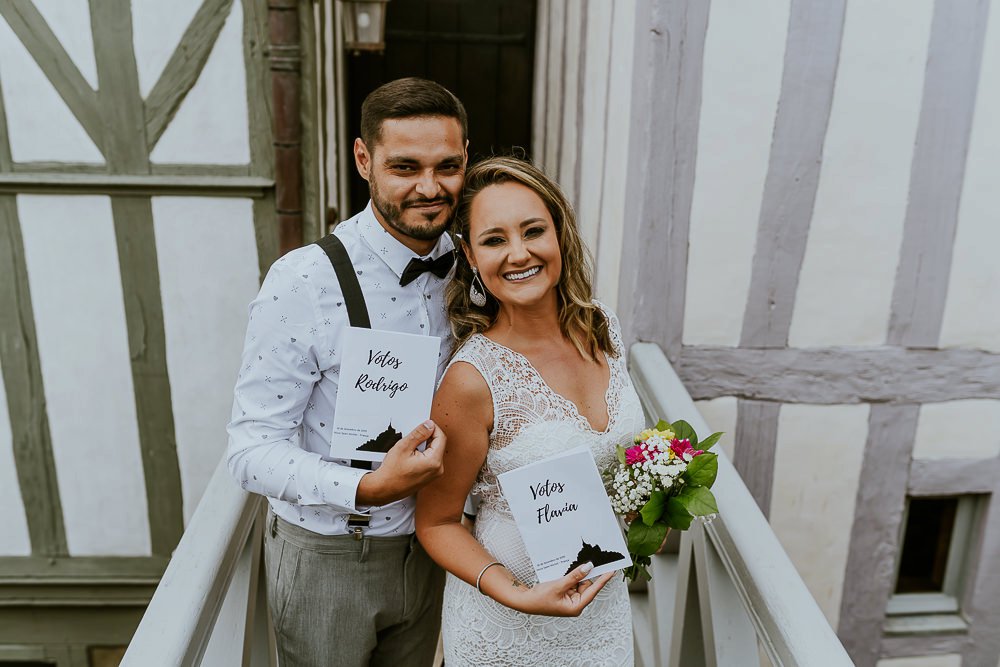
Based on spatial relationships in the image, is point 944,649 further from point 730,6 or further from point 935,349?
point 730,6

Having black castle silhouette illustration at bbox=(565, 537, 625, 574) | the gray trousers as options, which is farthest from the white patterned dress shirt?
black castle silhouette illustration at bbox=(565, 537, 625, 574)

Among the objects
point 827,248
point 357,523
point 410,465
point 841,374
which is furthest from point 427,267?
point 841,374

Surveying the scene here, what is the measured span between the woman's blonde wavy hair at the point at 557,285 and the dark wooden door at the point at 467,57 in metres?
4.07

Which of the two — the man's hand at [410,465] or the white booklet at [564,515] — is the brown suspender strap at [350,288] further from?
the white booklet at [564,515]

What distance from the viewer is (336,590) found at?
1.81 metres

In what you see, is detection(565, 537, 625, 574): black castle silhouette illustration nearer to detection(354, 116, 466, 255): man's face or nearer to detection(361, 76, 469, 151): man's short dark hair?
detection(354, 116, 466, 255): man's face

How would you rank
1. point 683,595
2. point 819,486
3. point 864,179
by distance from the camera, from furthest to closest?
point 819,486
point 864,179
point 683,595

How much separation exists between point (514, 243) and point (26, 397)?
3.54 m

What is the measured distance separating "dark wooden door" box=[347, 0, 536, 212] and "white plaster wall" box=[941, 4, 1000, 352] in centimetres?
346

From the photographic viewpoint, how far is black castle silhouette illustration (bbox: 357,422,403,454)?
5.09ft

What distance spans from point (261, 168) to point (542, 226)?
258 centimetres

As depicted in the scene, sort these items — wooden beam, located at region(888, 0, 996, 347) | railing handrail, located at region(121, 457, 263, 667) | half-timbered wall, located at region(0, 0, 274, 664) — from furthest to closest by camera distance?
half-timbered wall, located at region(0, 0, 274, 664)
wooden beam, located at region(888, 0, 996, 347)
railing handrail, located at region(121, 457, 263, 667)

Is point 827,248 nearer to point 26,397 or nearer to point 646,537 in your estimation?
point 646,537

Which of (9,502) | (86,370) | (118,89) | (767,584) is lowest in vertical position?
(9,502)
